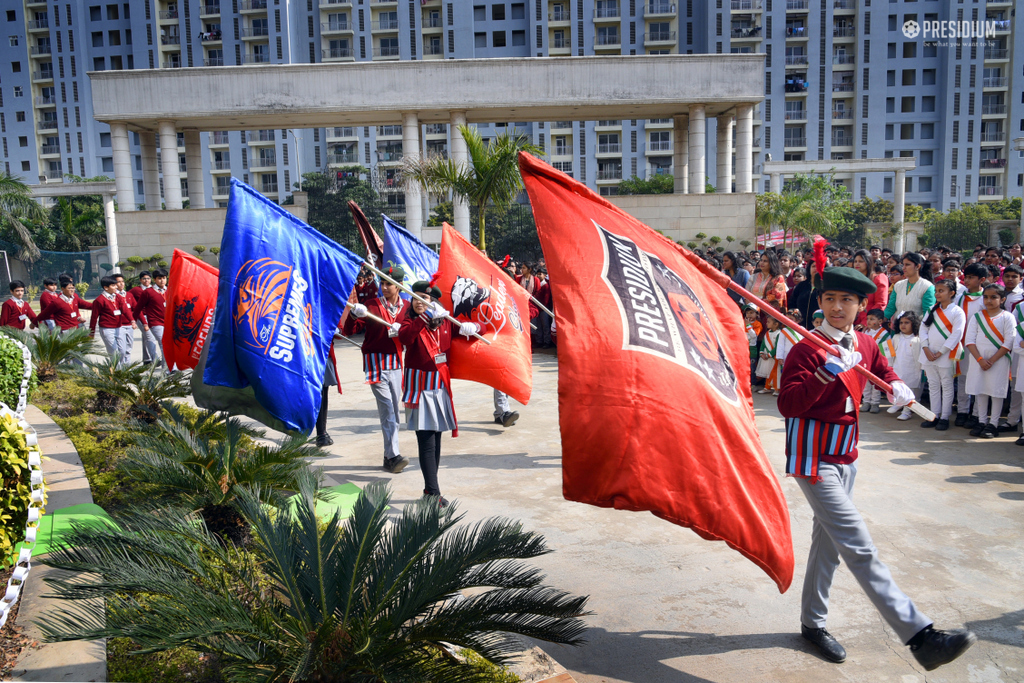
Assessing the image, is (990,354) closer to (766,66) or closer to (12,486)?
(12,486)

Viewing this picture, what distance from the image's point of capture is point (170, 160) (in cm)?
2783

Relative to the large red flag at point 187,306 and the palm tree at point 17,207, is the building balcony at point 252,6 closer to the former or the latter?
the palm tree at point 17,207

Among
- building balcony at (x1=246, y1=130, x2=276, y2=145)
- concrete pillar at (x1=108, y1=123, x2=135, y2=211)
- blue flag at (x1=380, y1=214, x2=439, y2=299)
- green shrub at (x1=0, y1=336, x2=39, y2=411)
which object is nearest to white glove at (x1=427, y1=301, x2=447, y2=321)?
blue flag at (x1=380, y1=214, x2=439, y2=299)

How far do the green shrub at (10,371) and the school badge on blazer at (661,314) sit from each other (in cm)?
697

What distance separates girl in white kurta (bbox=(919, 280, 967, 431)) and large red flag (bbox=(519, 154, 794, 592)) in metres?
6.20

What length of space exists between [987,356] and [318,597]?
25.1ft

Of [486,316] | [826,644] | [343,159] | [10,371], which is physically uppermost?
[343,159]

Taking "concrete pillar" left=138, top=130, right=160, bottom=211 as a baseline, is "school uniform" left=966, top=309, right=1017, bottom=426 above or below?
below

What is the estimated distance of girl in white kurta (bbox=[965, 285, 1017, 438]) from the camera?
7.98 meters

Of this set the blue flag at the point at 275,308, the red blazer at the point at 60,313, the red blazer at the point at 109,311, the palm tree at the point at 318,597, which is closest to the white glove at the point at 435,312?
the blue flag at the point at 275,308

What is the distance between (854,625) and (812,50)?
73.9m

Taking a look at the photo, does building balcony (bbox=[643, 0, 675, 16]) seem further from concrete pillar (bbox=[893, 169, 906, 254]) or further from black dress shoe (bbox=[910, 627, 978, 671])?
black dress shoe (bbox=[910, 627, 978, 671])

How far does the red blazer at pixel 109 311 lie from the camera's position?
13023mm

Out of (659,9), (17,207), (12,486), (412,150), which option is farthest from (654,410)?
(659,9)
